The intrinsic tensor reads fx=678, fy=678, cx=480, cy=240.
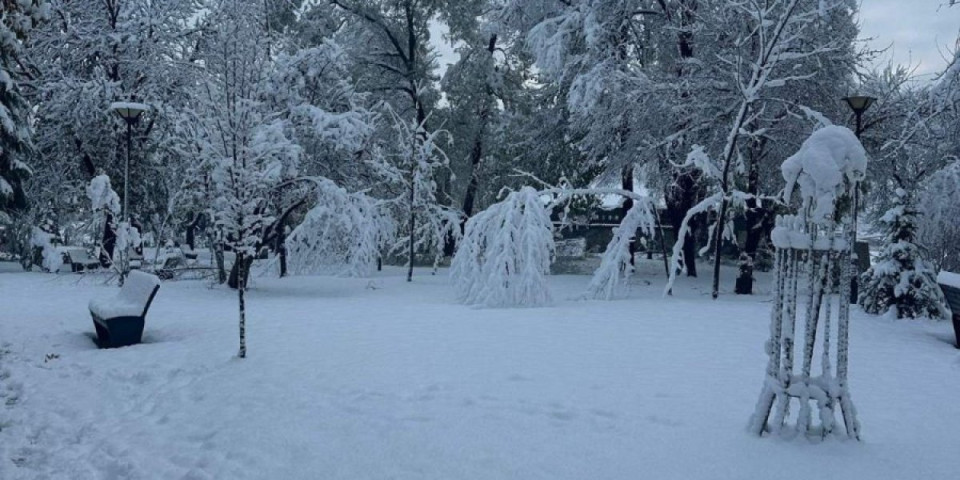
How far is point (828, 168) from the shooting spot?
490 centimetres

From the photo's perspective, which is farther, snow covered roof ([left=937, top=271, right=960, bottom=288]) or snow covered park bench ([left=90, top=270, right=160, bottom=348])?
snow covered roof ([left=937, top=271, right=960, bottom=288])

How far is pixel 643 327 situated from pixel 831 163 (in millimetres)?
5382

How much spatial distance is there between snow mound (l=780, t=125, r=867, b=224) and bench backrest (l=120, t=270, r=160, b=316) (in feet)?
28.3

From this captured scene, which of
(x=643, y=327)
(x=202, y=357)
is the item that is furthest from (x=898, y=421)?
(x=202, y=357)

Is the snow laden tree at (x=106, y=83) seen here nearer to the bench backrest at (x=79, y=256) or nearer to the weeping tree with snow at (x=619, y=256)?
the bench backrest at (x=79, y=256)

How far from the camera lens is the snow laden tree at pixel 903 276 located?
12.0 m

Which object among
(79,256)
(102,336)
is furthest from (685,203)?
(79,256)

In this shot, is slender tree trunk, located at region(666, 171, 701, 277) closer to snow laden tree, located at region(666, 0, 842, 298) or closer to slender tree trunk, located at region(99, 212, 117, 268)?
snow laden tree, located at region(666, 0, 842, 298)

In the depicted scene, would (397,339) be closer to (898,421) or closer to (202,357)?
(202,357)

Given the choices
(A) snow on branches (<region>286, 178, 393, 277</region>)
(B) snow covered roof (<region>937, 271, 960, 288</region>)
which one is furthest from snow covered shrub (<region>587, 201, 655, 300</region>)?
(A) snow on branches (<region>286, 178, 393, 277</region>)

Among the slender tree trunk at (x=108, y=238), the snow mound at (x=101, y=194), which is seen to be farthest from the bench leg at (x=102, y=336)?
the slender tree trunk at (x=108, y=238)

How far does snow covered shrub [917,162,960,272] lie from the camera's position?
1712cm

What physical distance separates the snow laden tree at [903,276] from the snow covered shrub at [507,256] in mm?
6013

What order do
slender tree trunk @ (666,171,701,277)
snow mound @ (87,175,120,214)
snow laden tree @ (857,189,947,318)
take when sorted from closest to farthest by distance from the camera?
1. snow laden tree @ (857,189,947,318)
2. snow mound @ (87,175,120,214)
3. slender tree trunk @ (666,171,701,277)
